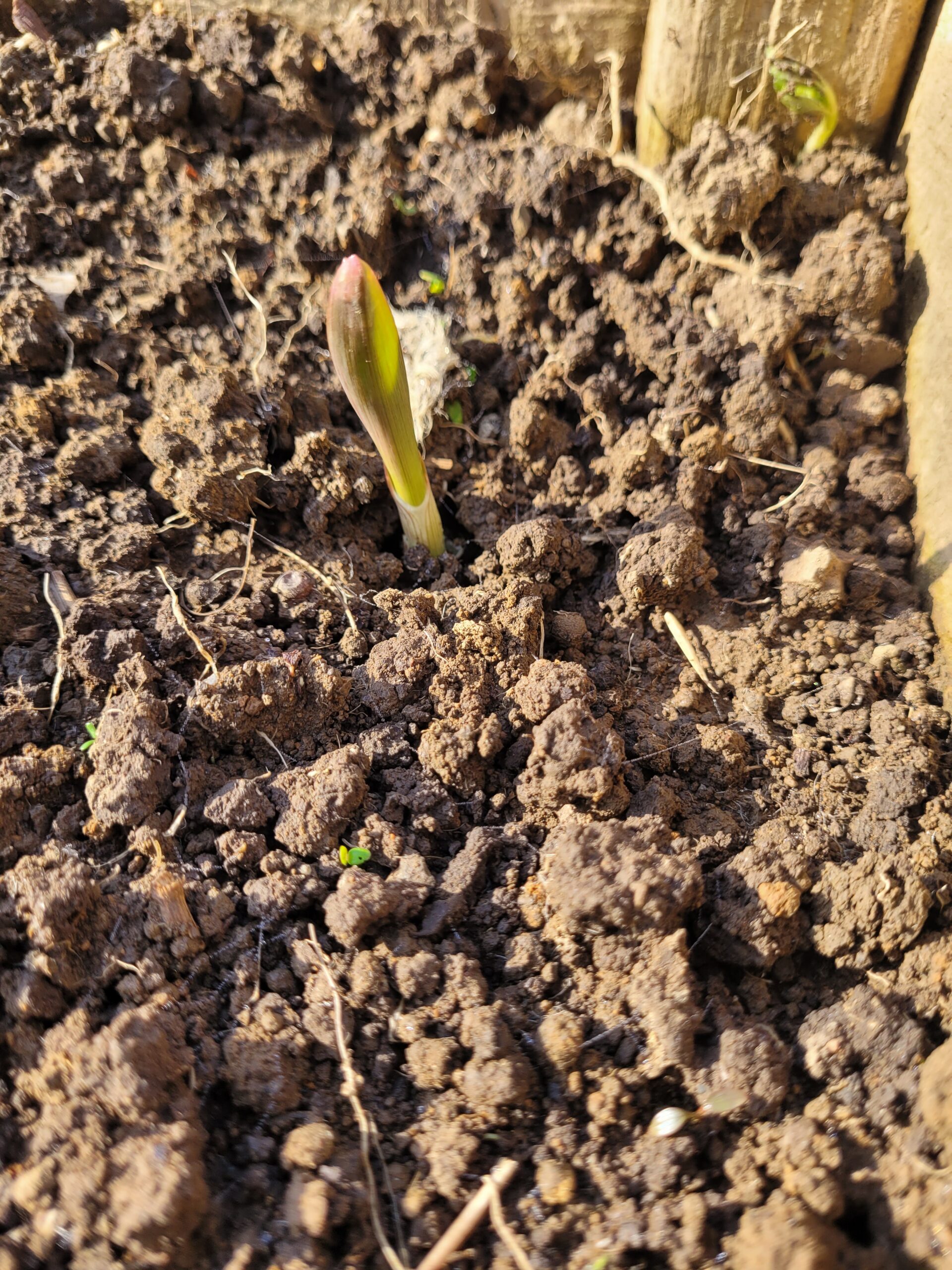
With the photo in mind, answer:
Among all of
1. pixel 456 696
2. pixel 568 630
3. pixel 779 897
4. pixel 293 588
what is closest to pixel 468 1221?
pixel 779 897

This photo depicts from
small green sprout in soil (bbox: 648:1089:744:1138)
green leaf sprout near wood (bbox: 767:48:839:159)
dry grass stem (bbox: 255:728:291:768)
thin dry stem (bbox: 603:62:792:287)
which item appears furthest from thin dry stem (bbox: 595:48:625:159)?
small green sprout in soil (bbox: 648:1089:744:1138)

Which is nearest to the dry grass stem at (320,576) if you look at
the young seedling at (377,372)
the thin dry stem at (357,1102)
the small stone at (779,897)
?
the young seedling at (377,372)

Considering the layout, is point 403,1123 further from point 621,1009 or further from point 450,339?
point 450,339

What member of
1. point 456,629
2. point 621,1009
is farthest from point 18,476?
point 621,1009

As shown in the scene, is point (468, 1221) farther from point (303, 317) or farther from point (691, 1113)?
point (303, 317)

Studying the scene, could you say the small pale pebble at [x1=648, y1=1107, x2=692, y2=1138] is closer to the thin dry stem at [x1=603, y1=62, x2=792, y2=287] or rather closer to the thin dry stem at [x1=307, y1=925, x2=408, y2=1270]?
the thin dry stem at [x1=307, y1=925, x2=408, y2=1270]
